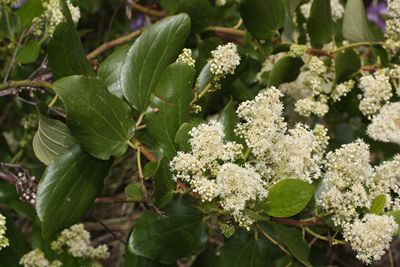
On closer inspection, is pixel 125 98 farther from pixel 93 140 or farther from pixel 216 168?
pixel 216 168

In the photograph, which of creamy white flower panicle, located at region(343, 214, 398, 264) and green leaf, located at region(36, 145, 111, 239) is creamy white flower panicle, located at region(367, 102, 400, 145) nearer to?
creamy white flower panicle, located at region(343, 214, 398, 264)

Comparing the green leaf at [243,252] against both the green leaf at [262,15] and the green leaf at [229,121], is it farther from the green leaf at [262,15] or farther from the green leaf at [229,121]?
the green leaf at [262,15]

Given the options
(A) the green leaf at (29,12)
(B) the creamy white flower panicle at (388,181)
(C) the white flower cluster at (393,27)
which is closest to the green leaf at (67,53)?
(A) the green leaf at (29,12)

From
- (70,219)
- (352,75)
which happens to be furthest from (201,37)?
(70,219)

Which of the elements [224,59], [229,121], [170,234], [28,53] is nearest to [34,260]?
[170,234]

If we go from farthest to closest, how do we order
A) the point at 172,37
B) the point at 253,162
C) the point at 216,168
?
the point at 172,37 < the point at 253,162 < the point at 216,168

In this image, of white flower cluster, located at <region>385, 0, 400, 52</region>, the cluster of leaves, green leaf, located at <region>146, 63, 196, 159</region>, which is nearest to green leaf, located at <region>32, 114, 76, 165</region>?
the cluster of leaves
